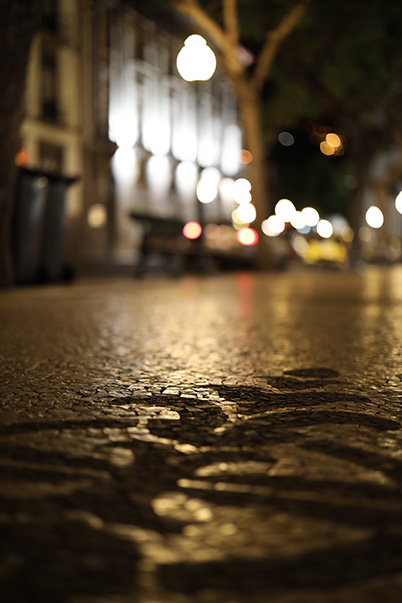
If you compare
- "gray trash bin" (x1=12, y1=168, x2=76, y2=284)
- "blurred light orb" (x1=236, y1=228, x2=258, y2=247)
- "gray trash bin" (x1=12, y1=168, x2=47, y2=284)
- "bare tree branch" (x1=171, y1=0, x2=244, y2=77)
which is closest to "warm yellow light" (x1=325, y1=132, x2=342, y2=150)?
"blurred light orb" (x1=236, y1=228, x2=258, y2=247)

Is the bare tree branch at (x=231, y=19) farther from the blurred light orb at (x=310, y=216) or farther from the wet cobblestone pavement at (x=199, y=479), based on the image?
the blurred light orb at (x=310, y=216)

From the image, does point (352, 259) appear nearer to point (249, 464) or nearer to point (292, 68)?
point (292, 68)

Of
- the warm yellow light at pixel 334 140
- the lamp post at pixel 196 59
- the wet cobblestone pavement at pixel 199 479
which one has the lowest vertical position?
the wet cobblestone pavement at pixel 199 479

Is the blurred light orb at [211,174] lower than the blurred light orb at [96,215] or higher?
higher

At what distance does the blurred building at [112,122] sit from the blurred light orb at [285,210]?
16.8ft

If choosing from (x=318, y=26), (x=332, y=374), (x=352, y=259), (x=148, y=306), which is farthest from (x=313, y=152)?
(x=332, y=374)

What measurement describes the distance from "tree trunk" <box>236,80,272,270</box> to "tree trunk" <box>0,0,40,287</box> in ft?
30.5

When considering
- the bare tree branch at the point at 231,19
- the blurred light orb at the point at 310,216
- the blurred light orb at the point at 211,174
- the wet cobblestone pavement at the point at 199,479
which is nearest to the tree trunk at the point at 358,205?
the bare tree branch at the point at 231,19

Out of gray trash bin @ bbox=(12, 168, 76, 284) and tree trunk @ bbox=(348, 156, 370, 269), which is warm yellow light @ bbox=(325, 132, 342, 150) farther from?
gray trash bin @ bbox=(12, 168, 76, 284)

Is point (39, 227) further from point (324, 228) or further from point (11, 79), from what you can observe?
point (324, 228)

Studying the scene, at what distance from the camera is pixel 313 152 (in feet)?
143

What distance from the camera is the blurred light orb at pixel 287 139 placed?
44.7m

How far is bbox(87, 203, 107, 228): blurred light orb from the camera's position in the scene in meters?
29.8

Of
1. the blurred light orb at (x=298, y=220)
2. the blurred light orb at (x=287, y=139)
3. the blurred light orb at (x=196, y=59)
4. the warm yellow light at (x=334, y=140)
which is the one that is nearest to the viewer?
the blurred light orb at (x=196, y=59)
